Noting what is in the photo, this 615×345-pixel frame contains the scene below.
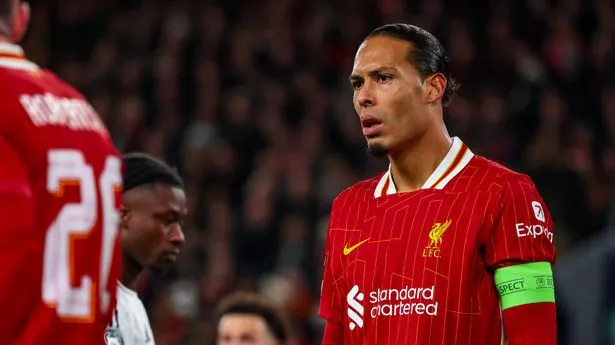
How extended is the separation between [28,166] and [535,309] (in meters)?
1.54

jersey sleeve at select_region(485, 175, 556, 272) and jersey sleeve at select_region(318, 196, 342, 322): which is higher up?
jersey sleeve at select_region(485, 175, 556, 272)

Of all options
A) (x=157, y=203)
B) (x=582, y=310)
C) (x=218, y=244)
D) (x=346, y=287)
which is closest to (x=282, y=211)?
(x=218, y=244)

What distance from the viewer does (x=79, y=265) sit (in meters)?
3.24

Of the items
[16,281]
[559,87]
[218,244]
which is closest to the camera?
[16,281]

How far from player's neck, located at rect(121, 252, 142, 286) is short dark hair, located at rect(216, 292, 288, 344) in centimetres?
112

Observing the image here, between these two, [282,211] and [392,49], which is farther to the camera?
[282,211]

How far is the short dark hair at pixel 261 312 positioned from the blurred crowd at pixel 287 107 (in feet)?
9.07

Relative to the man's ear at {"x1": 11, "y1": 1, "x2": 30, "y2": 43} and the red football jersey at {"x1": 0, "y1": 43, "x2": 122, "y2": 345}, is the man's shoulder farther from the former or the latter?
the man's ear at {"x1": 11, "y1": 1, "x2": 30, "y2": 43}

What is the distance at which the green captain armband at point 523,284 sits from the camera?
3826 millimetres

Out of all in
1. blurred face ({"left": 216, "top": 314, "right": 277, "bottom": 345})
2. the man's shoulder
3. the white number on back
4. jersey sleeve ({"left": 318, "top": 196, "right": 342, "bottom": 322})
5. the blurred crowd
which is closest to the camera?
the white number on back

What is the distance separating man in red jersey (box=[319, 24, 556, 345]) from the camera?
3.88 meters

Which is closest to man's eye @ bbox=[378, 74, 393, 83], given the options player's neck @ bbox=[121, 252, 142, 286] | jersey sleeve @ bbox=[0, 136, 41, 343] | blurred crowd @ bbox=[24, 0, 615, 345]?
player's neck @ bbox=[121, 252, 142, 286]

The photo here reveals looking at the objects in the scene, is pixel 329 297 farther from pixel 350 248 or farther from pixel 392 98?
pixel 392 98

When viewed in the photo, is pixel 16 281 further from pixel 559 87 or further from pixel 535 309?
pixel 559 87
